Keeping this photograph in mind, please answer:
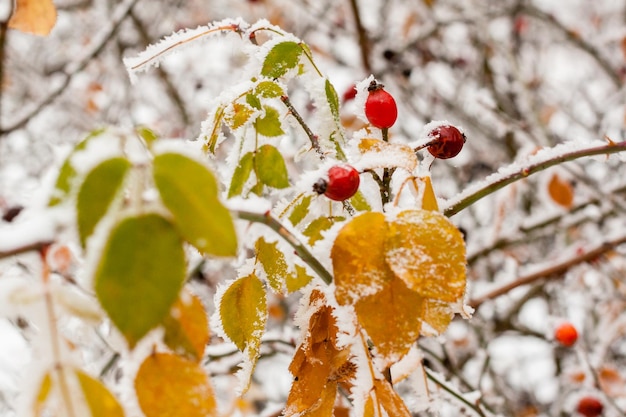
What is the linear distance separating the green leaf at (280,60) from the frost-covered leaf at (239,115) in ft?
0.20

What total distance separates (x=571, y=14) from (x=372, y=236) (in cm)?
648

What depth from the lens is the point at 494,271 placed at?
4.10 metres

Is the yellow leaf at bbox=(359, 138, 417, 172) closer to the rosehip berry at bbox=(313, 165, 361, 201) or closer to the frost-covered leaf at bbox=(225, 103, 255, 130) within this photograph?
the rosehip berry at bbox=(313, 165, 361, 201)

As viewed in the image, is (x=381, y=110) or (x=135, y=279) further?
(x=381, y=110)

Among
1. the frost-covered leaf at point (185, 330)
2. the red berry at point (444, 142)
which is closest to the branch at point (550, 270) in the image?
the red berry at point (444, 142)

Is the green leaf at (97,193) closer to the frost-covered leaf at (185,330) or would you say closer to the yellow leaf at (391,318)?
the frost-covered leaf at (185,330)

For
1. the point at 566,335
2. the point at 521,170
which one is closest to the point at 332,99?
the point at 521,170

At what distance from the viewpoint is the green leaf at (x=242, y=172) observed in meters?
0.81

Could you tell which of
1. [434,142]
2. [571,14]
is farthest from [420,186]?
[571,14]

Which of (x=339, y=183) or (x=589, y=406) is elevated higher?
(x=589, y=406)

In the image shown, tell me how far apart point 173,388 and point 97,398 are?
0.24 ft

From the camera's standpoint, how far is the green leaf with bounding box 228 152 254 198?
2.66 ft

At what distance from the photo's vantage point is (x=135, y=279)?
0.44 metres

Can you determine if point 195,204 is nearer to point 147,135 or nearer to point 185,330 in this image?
point 185,330
